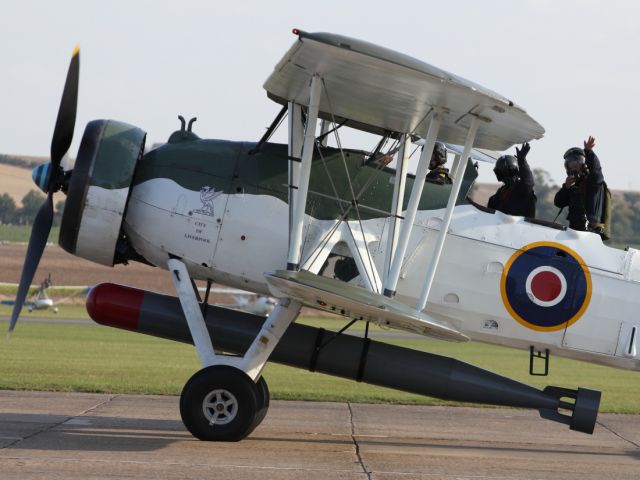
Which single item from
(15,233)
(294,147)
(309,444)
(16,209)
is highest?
(294,147)

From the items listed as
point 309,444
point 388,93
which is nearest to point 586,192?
point 388,93

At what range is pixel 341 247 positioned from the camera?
11.4 meters

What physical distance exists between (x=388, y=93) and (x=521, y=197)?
260cm

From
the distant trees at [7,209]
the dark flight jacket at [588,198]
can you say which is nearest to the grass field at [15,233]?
the distant trees at [7,209]

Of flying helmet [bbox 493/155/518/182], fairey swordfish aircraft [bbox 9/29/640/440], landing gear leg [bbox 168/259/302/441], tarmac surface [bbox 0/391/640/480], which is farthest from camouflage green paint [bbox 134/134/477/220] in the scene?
tarmac surface [bbox 0/391/640/480]

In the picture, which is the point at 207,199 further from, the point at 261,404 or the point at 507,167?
the point at 507,167

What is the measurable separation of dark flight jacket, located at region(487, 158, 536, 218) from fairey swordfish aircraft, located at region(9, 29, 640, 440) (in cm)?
46

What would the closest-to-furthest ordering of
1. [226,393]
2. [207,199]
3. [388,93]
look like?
1. [388,93]
2. [226,393]
3. [207,199]

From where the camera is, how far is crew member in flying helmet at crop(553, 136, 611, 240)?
12.0 m

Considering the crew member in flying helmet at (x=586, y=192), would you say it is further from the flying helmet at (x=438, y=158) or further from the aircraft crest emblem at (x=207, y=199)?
the aircraft crest emblem at (x=207, y=199)

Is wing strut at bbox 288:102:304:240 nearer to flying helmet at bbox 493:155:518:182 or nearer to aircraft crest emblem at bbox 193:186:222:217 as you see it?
aircraft crest emblem at bbox 193:186:222:217

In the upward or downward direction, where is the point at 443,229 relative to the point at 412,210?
downward

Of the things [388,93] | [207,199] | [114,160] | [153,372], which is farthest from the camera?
[153,372]

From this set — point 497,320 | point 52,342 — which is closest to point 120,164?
point 497,320
